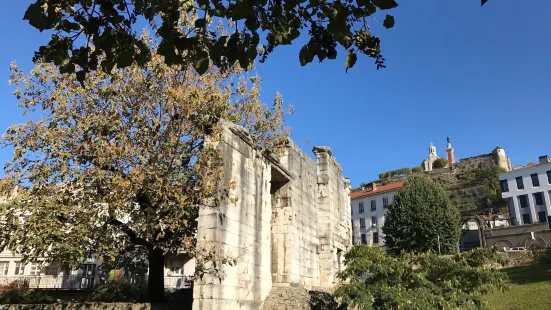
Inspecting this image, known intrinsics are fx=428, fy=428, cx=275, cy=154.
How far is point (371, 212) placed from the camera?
59281mm

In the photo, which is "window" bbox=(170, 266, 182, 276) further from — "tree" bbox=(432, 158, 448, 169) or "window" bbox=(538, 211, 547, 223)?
"tree" bbox=(432, 158, 448, 169)

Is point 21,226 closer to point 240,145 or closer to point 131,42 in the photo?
point 240,145

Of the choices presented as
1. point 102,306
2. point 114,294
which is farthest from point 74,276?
point 102,306

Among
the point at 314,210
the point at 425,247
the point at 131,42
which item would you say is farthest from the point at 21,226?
the point at 425,247

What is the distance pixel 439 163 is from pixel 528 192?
35.1 m

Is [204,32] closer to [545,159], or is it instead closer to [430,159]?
[545,159]

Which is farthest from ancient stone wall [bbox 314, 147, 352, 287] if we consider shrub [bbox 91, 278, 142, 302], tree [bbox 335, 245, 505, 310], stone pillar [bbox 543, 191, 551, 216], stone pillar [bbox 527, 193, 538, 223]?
stone pillar [bbox 527, 193, 538, 223]

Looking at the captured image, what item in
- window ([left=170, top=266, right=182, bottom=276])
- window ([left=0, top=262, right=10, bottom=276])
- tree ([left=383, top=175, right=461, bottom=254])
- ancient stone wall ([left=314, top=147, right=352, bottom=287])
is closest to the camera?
ancient stone wall ([left=314, top=147, right=352, bottom=287])

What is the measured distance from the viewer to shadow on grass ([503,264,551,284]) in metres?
21.6

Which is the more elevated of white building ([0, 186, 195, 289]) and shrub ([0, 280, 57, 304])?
white building ([0, 186, 195, 289])

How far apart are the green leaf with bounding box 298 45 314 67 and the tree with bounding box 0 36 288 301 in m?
5.61

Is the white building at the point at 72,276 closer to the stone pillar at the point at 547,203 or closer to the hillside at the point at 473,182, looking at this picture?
the stone pillar at the point at 547,203

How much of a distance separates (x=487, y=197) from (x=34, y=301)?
2606 inches

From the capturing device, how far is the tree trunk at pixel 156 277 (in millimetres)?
11664
